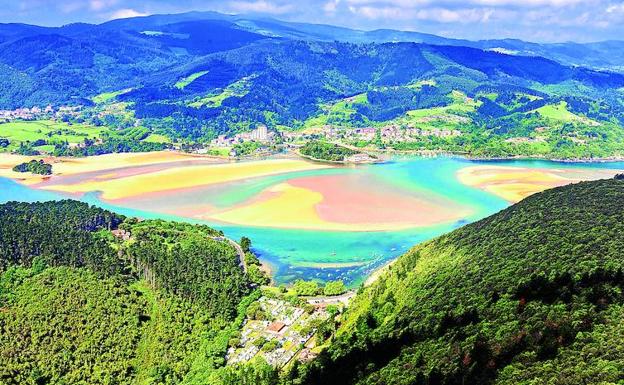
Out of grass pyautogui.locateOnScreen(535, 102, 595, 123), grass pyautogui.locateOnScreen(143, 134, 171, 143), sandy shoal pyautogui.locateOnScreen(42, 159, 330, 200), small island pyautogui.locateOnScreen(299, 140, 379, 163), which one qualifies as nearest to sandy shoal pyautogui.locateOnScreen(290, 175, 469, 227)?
sandy shoal pyautogui.locateOnScreen(42, 159, 330, 200)

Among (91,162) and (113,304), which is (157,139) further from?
(113,304)

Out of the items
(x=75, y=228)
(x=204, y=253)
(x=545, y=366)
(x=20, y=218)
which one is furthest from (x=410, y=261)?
(x=20, y=218)

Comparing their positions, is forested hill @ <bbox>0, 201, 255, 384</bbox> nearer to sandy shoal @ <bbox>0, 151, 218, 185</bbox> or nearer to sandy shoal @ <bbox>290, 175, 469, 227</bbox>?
sandy shoal @ <bbox>290, 175, 469, 227</bbox>

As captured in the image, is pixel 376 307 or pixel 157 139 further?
pixel 157 139

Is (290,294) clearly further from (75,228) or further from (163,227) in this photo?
(75,228)

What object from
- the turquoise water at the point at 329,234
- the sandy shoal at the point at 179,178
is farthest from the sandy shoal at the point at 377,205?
the sandy shoal at the point at 179,178

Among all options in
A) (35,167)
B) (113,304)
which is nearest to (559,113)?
(35,167)
